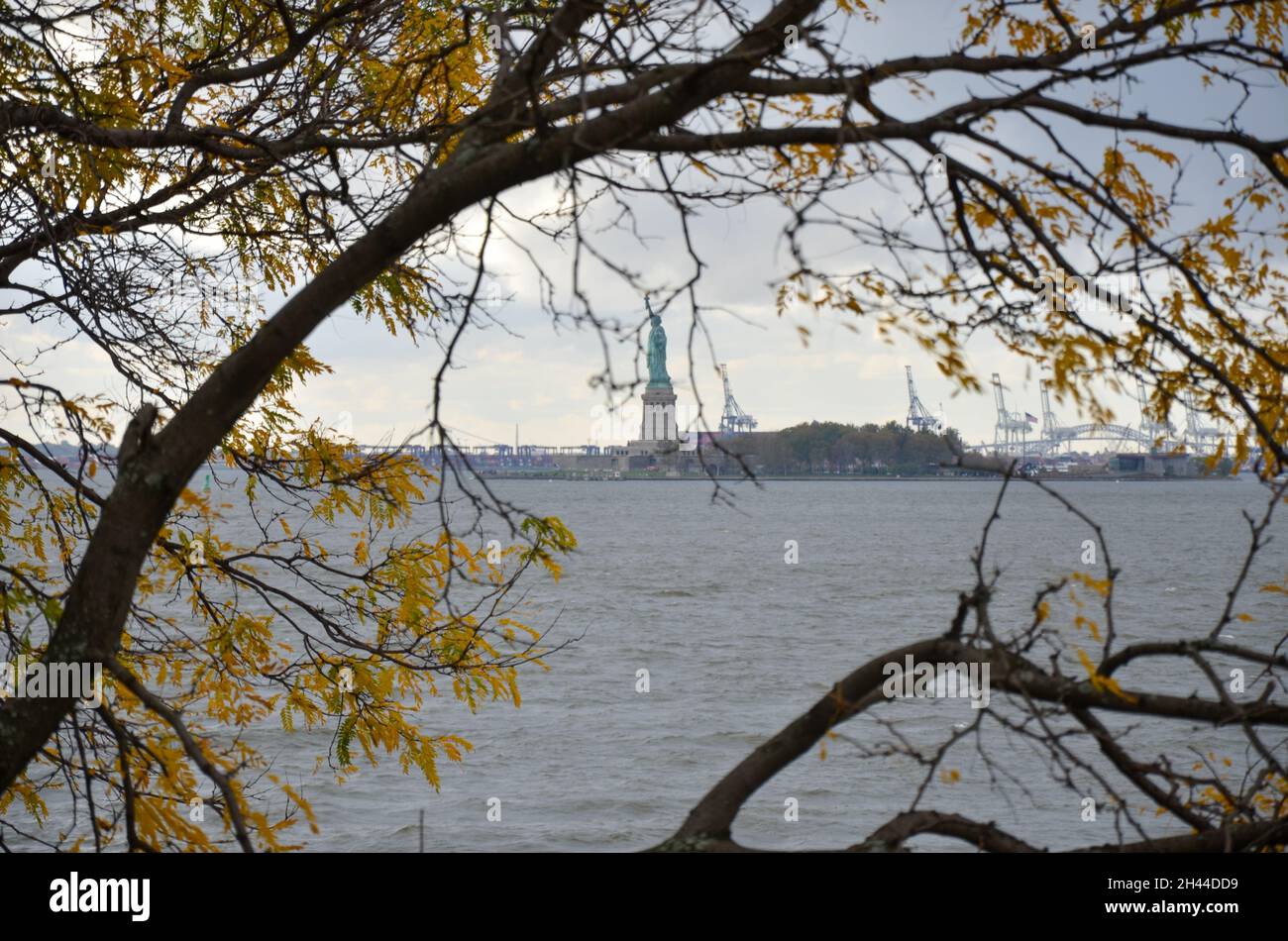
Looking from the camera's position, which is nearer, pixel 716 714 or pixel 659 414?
pixel 659 414

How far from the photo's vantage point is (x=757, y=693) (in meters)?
25.7

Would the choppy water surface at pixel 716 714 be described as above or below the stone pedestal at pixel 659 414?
below

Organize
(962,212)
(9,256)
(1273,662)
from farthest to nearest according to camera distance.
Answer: (9,256) < (962,212) < (1273,662)

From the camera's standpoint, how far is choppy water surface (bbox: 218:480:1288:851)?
55.2ft

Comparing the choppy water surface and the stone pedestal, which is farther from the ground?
the stone pedestal

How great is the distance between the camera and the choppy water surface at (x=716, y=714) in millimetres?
16828

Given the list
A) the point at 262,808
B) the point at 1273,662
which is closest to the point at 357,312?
the point at 1273,662

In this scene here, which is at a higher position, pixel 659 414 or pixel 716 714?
pixel 659 414

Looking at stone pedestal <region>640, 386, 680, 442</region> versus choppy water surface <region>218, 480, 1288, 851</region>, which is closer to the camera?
stone pedestal <region>640, 386, 680, 442</region>

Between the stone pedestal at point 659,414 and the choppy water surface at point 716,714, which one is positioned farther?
the choppy water surface at point 716,714

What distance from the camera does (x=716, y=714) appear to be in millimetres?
23562
